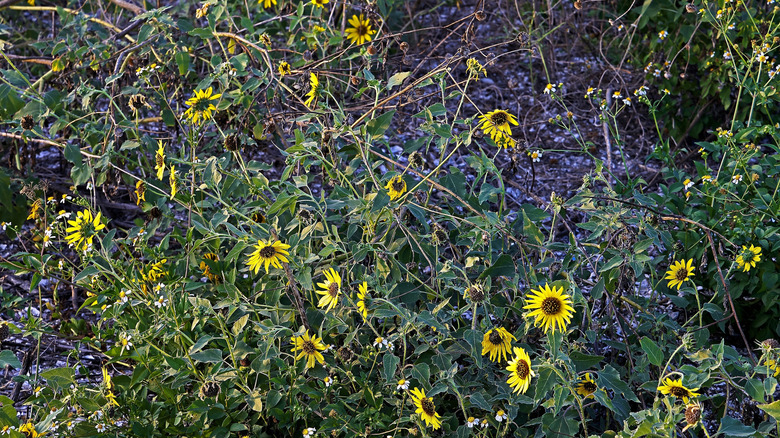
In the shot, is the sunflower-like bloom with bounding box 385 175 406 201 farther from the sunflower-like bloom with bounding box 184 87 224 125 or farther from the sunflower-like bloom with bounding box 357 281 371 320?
the sunflower-like bloom with bounding box 184 87 224 125

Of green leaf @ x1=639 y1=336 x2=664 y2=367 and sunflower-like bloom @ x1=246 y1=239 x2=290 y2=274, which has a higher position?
sunflower-like bloom @ x1=246 y1=239 x2=290 y2=274

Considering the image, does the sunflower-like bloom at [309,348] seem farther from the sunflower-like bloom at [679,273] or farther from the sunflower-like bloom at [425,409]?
the sunflower-like bloom at [679,273]

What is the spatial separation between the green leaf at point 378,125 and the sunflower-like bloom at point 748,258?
1.04m

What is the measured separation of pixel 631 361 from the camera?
6.34 ft

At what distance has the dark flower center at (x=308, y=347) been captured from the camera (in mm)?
1864

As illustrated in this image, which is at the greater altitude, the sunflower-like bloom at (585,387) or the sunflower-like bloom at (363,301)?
the sunflower-like bloom at (363,301)

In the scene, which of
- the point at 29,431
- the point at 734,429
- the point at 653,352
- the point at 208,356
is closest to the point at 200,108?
the point at 208,356

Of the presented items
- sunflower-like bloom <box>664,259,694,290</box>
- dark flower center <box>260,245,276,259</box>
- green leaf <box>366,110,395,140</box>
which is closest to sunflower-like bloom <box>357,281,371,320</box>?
dark flower center <box>260,245,276,259</box>

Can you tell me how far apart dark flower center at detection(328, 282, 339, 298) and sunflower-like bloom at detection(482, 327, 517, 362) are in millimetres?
379

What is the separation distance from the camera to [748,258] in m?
2.10

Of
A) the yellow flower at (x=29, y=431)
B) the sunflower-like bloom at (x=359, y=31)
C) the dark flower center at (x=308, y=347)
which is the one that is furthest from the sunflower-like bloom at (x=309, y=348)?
the sunflower-like bloom at (x=359, y=31)

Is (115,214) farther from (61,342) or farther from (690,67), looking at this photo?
(690,67)

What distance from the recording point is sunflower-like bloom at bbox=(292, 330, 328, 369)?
187 cm

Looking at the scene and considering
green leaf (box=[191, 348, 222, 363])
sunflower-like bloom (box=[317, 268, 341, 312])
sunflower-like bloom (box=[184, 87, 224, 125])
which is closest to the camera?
sunflower-like bloom (box=[317, 268, 341, 312])
